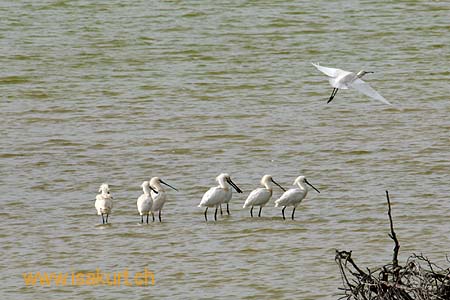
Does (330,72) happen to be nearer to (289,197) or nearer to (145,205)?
(289,197)

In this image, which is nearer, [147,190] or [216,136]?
[147,190]

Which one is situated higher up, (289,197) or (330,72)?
(330,72)

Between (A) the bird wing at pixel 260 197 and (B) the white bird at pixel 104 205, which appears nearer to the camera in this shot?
(B) the white bird at pixel 104 205

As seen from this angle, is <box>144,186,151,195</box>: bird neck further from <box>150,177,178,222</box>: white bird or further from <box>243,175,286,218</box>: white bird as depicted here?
<box>243,175,286,218</box>: white bird

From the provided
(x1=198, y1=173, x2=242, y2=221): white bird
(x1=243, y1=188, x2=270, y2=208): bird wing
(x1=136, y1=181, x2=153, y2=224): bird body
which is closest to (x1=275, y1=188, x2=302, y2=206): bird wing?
(x1=243, y1=188, x2=270, y2=208): bird wing

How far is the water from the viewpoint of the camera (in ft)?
28.9

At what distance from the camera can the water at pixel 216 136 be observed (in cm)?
880

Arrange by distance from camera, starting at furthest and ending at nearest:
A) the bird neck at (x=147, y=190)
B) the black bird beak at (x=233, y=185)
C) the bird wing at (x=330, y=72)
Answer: the black bird beak at (x=233, y=185)
the bird neck at (x=147, y=190)
the bird wing at (x=330, y=72)

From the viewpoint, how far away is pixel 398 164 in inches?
466

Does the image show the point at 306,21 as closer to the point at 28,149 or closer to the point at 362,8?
the point at 362,8

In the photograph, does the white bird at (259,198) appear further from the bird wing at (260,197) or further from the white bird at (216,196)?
the white bird at (216,196)

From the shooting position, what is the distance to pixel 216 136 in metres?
13.4

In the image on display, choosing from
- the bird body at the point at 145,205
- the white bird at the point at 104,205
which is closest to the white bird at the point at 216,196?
the bird body at the point at 145,205

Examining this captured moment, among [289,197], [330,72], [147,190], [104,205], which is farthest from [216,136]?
[330,72]
